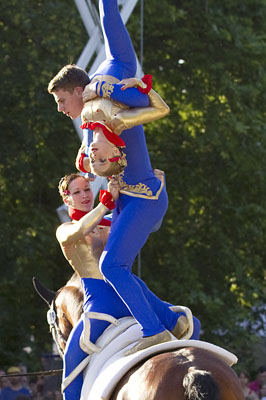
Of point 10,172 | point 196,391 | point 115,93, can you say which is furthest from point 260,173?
point 196,391

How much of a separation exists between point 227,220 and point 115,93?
9018 millimetres

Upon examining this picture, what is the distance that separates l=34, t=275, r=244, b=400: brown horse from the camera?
13.7ft

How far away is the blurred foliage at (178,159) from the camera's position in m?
12.7

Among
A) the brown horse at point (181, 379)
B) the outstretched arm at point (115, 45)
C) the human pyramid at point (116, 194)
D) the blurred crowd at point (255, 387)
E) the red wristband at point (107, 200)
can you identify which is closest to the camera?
the brown horse at point (181, 379)

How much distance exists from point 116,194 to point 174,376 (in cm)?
119

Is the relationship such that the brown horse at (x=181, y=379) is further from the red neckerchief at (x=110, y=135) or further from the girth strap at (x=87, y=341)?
the red neckerchief at (x=110, y=135)

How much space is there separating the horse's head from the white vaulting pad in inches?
Result: 31.0

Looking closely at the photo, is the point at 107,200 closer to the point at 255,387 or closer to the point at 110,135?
the point at 110,135

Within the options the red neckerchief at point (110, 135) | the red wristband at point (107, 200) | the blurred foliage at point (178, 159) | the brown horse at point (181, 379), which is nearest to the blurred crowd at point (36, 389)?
the blurred foliage at point (178, 159)

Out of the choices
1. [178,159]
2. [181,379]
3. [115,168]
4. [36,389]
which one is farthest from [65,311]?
[178,159]

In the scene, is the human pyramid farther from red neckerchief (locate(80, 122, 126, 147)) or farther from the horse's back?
Result: the horse's back

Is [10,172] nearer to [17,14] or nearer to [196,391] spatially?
[17,14]

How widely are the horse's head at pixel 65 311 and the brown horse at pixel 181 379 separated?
1.30 meters

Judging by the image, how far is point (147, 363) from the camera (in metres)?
4.51
